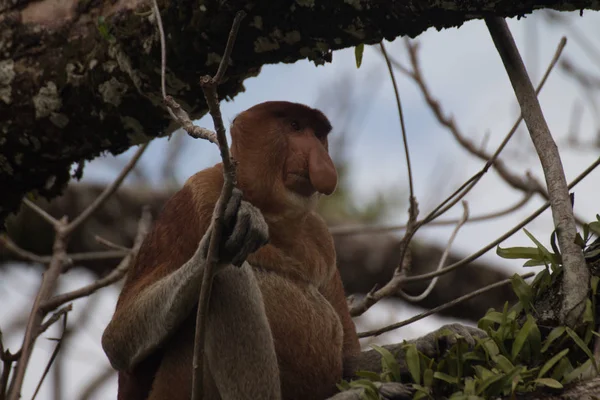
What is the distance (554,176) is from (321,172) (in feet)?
3.35

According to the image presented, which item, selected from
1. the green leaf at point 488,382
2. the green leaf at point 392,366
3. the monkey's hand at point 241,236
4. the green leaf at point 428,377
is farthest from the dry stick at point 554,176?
the monkey's hand at point 241,236

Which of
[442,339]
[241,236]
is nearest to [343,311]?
[442,339]

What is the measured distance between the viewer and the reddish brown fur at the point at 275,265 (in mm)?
2924

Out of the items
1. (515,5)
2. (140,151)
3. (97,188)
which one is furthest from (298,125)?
(97,188)

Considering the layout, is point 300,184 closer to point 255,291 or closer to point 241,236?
Answer: point 255,291

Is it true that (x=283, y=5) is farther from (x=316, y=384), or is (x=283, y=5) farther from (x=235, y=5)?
(x=316, y=384)

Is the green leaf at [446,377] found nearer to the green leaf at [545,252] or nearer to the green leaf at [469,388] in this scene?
the green leaf at [469,388]

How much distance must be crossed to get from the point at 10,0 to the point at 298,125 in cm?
117

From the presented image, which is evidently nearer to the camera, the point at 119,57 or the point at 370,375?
the point at 370,375

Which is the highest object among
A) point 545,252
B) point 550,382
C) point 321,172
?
point 321,172

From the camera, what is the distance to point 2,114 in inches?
113

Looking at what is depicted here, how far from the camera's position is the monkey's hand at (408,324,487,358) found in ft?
8.38

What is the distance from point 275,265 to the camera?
3109mm

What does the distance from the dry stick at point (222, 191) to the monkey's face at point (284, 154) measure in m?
1.16
